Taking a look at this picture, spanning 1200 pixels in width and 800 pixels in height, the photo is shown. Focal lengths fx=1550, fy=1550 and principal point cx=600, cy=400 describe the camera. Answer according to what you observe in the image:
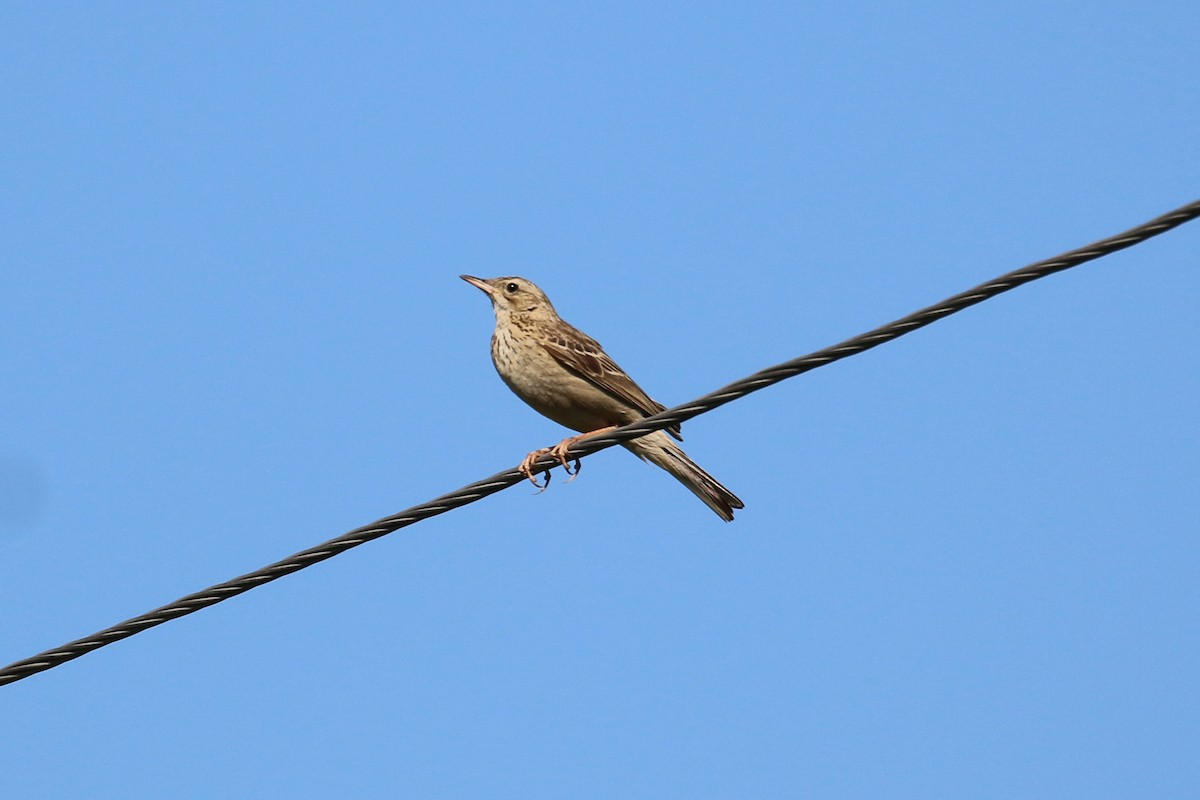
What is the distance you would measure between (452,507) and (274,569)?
0.82 m

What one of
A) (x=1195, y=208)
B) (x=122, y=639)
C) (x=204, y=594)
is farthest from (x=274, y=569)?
(x=1195, y=208)

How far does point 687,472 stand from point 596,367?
3.38 ft

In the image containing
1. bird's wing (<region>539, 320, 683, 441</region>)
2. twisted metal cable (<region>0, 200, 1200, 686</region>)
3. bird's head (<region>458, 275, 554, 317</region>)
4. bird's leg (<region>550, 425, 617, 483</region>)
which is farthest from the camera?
bird's head (<region>458, 275, 554, 317</region>)

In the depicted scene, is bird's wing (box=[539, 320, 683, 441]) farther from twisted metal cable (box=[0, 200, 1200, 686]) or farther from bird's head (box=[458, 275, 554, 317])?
twisted metal cable (box=[0, 200, 1200, 686])

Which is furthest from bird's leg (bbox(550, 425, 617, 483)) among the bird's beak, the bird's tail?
the bird's beak

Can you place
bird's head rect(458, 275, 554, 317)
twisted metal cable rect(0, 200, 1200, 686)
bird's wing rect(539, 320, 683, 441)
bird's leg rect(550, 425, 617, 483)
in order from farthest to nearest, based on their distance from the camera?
bird's head rect(458, 275, 554, 317), bird's wing rect(539, 320, 683, 441), bird's leg rect(550, 425, 617, 483), twisted metal cable rect(0, 200, 1200, 686)

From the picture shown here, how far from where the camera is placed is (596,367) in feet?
34.4

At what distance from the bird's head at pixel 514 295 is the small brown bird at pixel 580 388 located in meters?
0.38

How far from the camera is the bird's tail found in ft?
32.5

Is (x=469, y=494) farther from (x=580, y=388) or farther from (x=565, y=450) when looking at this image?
(x=580, y=388)

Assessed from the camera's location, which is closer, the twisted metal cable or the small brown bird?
the twisted metal cable

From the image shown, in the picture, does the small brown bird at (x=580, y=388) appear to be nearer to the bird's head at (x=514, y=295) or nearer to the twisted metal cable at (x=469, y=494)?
the bird's head at (x=514, y=295)

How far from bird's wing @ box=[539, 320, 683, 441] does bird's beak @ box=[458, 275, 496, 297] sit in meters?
0.99

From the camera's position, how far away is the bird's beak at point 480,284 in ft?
38.2
